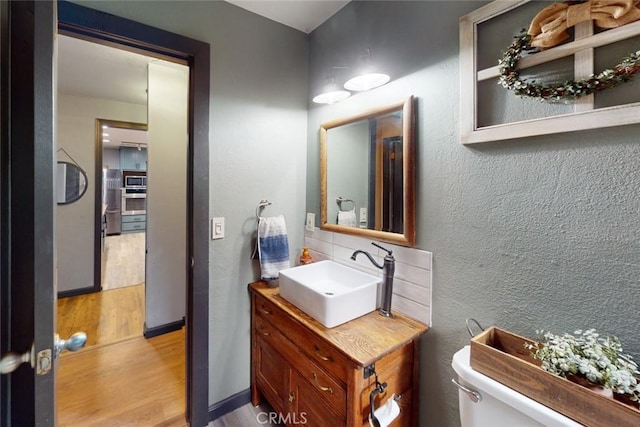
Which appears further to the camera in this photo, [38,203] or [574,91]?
[574,91]

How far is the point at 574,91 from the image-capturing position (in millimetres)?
862

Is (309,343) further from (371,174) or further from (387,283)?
(371,174)

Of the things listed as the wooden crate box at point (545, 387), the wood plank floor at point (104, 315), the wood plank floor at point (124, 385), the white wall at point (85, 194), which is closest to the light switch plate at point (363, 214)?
the wooden crate box at point (545, 387)

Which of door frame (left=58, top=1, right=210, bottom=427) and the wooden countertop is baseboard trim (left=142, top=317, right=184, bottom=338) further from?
the wooden countertop

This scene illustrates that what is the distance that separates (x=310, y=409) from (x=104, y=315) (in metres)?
2.80

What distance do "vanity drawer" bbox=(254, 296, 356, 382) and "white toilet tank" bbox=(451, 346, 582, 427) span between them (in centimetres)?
39

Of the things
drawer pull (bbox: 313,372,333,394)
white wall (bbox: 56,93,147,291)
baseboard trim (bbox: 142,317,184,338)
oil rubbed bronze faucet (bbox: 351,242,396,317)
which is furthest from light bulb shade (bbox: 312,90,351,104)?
white wall (bbox: 56,93,147,291)

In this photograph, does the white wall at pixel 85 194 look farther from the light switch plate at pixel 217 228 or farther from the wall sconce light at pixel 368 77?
the wall sconce light at pixel 368 77

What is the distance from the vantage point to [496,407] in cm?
87

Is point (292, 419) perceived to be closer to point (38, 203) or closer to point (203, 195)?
point (203, 195)

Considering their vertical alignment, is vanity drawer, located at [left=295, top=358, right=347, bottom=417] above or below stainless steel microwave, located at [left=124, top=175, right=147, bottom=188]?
below

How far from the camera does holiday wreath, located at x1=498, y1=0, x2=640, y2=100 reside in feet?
2.59

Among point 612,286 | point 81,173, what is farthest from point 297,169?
point 81,173

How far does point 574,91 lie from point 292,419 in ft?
5.81
